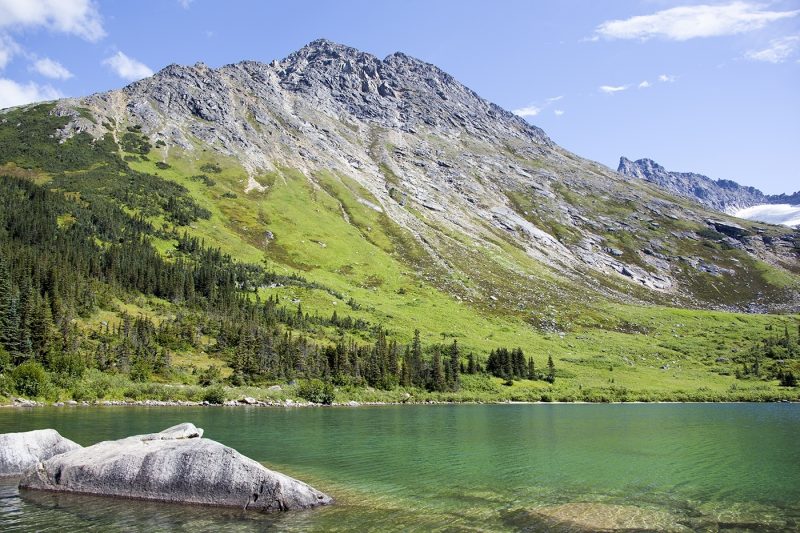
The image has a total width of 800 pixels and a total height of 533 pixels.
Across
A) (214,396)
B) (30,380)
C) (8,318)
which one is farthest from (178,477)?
(8,318)

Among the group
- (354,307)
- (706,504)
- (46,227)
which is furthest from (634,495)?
(46,227)

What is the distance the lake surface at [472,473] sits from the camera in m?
23.9

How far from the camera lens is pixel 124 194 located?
197 meters

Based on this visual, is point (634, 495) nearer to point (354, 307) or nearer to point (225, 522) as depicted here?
point (225, 522)

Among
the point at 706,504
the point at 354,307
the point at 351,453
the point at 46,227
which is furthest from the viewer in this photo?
the point at 354,307

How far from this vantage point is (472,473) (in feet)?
119

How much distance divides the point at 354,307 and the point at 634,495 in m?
146

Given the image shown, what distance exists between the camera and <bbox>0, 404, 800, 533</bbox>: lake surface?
23.9 m

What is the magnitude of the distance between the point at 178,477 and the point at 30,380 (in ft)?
199

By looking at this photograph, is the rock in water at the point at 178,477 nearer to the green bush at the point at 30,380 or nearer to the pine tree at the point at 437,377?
the green bush at the point at 30,380

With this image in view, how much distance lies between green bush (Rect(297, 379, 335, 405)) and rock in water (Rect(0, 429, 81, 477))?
64959 millimetres

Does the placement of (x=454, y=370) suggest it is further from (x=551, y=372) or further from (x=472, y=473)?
(x=472, y=473)

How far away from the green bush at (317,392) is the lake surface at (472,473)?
21.8 metres

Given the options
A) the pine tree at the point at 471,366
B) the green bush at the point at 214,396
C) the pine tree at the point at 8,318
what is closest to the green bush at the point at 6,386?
the pine tree at the point at 8,318
